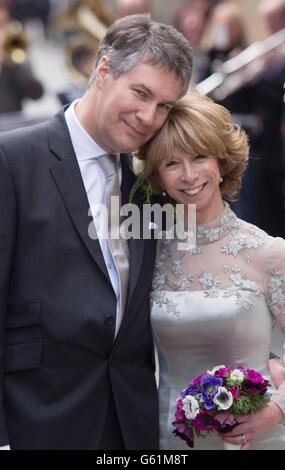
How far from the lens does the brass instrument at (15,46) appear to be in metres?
9.95

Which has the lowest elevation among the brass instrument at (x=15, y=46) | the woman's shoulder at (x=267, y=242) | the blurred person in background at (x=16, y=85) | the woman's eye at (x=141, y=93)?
the blurred person in background at (x=16, y=85)

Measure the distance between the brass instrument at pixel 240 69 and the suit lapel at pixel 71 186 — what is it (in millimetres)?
4918

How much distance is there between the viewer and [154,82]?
3826 millimetres

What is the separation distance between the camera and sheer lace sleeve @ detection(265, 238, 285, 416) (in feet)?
12.8

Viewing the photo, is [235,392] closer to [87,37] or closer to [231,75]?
[231,75]

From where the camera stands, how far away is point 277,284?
3.92 meters

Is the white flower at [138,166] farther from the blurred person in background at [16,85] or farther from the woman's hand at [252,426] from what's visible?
the blurred person in background at [16,85]

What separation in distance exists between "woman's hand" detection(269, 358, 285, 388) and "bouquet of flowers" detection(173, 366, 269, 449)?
0.17 metres

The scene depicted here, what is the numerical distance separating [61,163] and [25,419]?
98 centimetres

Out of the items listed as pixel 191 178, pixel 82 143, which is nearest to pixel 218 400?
pixel 191 178

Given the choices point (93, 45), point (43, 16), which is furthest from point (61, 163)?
point (43, 16)

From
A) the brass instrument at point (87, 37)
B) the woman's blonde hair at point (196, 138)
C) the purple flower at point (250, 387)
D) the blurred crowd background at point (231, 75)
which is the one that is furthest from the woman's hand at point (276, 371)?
the brass instrument at point (87, 37)

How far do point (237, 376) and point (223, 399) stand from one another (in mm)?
112
